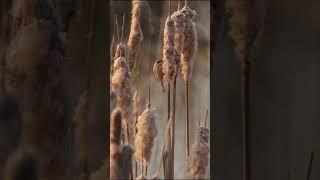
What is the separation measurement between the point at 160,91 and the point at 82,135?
0.69 feet

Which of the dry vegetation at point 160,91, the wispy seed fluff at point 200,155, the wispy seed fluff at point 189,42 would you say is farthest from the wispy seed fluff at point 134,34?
the wispy seed fluff at point 200,155

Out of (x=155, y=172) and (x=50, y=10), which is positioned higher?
(x=50, y=10)

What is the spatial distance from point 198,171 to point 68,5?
48cm

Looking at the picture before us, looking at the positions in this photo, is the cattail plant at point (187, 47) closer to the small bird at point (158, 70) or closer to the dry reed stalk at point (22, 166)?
the small bird at point (158, 70)

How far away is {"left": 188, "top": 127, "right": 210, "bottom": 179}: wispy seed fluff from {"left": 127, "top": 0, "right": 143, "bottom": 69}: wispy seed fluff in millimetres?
215
